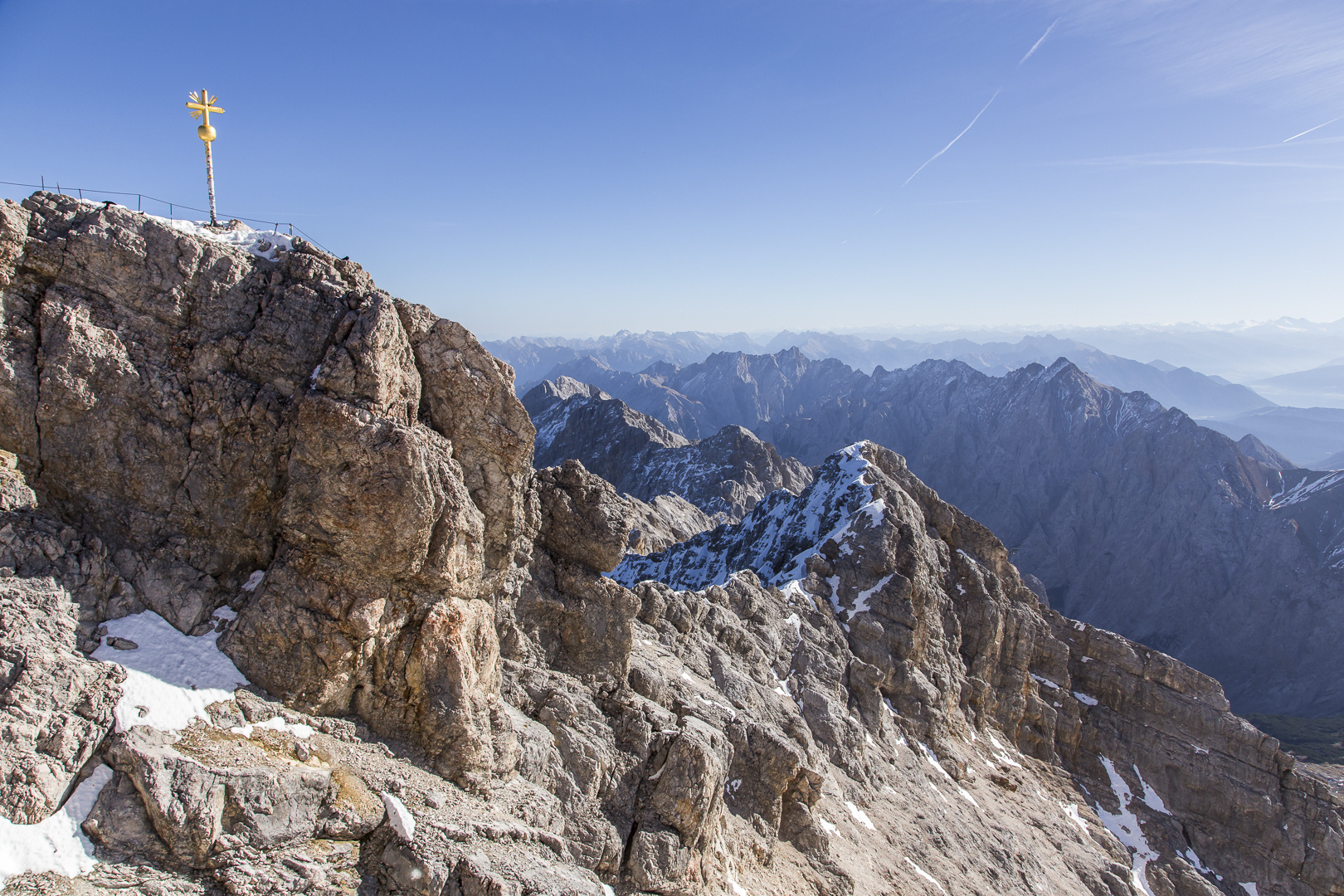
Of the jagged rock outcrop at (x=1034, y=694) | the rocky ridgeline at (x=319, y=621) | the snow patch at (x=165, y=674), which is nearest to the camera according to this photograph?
the rocky ridgeline at (x=319, y=621)

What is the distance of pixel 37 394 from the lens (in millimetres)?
21766

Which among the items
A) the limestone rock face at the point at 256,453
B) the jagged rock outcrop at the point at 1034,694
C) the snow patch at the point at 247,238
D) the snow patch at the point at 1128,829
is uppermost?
the snow patch at the point at 247,238

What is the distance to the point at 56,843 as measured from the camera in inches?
641

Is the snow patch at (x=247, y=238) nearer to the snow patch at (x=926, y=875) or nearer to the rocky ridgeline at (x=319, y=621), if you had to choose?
the rocky ridgeline at (x=319, y=621)

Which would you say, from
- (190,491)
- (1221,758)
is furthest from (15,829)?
(1221,758)

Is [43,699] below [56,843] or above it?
above

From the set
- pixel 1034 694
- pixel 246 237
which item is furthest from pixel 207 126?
pixel 1034 694

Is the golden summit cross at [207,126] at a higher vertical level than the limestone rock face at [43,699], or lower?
higher

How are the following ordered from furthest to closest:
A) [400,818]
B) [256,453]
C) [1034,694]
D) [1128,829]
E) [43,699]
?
[1034,694], [1128,829], [256,453], [400,818], [43,699]

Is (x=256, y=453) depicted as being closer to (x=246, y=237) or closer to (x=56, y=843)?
(x=246, y=237)

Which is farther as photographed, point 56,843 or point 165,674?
point 165,674

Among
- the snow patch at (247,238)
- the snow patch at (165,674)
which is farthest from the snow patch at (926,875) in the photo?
the snow patch at (247,238)

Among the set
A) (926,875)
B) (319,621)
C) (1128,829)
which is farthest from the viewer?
(1128,829)

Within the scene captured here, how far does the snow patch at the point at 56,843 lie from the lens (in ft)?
50.8
